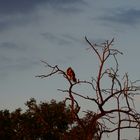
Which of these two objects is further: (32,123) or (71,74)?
(32,123)

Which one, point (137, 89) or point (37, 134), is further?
point (37, 134)

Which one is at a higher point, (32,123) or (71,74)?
(32,123)

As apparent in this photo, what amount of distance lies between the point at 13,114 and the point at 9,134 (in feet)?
9.81

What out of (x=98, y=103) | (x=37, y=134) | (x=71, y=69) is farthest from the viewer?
(x=37, y=134)

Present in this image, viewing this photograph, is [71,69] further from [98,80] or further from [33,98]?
[33,98]

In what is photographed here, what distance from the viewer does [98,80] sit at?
61.9 feet

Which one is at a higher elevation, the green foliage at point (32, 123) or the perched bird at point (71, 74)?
the green foliage at point (32, 123)

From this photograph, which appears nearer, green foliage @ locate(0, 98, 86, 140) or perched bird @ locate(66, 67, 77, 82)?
perched bird @ locate(66, 67, 77, 82)

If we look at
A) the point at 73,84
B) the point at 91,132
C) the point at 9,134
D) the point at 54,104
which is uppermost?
the point at 54,104

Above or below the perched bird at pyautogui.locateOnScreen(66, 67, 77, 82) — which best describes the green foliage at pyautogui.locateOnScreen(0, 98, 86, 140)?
above

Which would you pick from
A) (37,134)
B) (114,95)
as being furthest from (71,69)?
(37,134)

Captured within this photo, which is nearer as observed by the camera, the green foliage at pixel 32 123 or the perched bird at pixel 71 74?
the perched bird at pixel 71 74

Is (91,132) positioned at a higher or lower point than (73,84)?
lower

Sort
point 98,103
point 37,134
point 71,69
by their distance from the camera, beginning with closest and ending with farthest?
point 98,103, point 71,69, point 37,134
